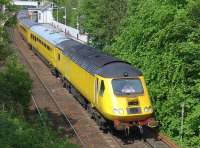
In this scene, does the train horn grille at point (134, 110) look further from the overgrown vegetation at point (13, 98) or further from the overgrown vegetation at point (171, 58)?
the overgrown vegetation at point (13, 98)

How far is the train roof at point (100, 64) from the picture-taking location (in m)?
19.1

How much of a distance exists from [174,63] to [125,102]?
10.0 ft

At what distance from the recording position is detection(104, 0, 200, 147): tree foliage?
18516 millimetres

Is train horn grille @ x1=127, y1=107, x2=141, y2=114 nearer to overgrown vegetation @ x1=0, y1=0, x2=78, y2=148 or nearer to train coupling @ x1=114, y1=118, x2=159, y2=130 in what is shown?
train coupling @ x1=114, y1=118, x2=159, y2=130

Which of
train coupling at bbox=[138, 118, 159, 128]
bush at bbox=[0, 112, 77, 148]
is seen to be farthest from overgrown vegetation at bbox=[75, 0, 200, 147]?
bush at bbox=[0, 112, 77, 148]

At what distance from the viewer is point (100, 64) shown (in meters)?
20.3

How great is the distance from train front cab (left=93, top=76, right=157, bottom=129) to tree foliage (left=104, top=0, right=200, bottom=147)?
4.69ft

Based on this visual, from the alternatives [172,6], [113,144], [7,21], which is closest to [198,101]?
[113,144]

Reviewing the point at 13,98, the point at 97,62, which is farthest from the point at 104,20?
the point at 13,98

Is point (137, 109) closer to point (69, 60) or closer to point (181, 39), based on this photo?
point (181, 39)

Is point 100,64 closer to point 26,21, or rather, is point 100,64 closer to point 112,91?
point 112,91

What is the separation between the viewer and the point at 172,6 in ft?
70.0

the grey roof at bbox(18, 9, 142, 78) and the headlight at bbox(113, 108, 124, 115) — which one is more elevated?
the grey roof at bbox(18, 9, 142, 78)

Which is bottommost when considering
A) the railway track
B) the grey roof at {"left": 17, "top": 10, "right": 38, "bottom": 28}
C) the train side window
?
the railway track
